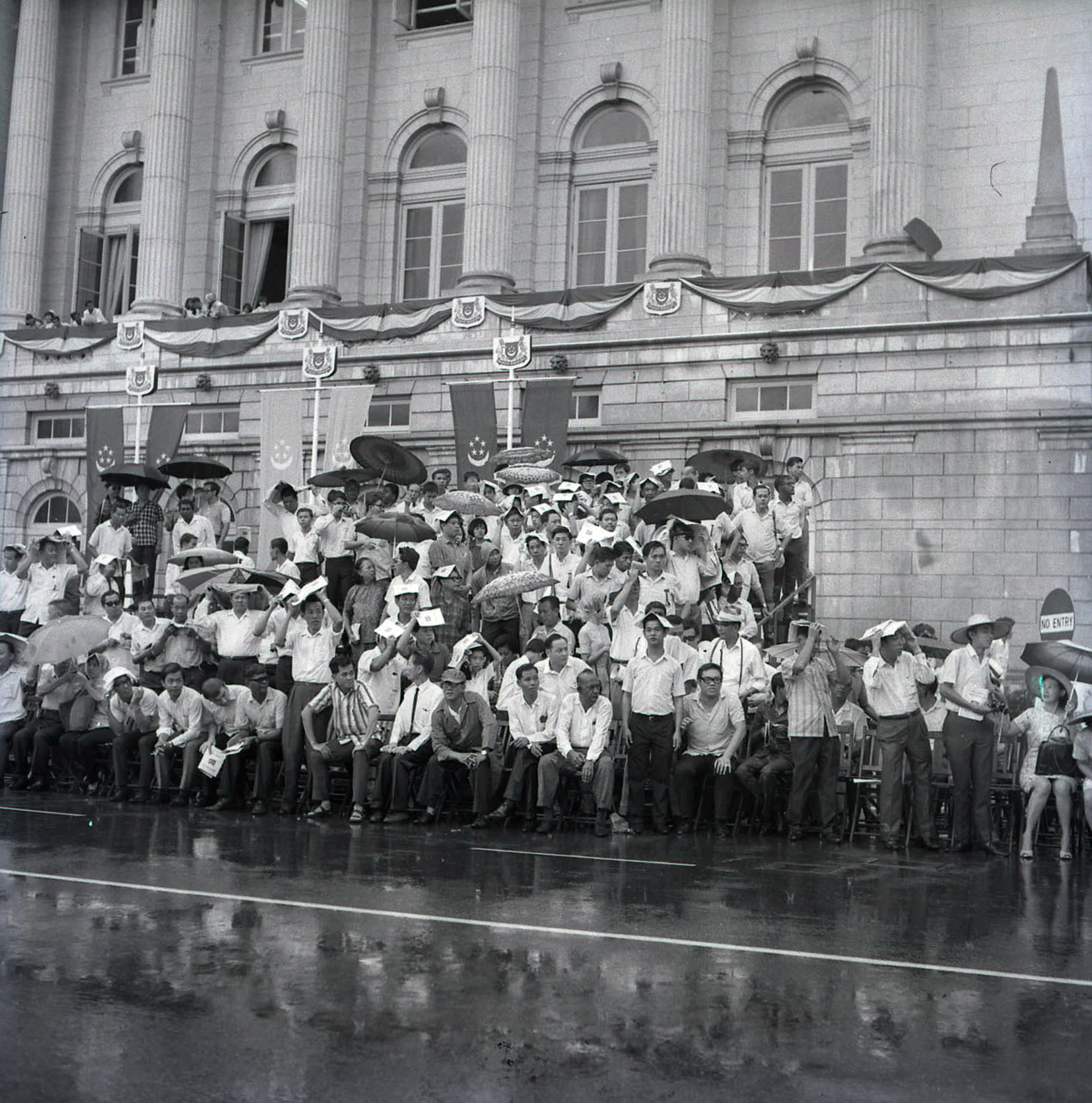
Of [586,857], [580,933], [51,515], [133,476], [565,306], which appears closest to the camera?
[580,933]

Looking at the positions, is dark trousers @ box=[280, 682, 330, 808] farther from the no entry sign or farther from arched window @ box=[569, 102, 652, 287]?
arched window @ box=[569, 102, 652, 287]

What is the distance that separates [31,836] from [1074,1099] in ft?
32.1

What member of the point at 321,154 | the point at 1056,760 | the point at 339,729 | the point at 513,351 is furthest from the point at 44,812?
the point at 321,154

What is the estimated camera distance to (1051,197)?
27766 mm

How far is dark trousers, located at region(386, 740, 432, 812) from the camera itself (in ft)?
49.7

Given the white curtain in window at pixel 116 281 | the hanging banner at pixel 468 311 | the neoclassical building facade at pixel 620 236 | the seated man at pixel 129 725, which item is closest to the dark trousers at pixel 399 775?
the seated man at pixel 129 725

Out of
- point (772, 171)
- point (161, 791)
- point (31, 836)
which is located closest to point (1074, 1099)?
point (31, 836)

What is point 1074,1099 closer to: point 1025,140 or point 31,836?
point 31,836

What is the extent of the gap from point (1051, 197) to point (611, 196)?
986 centimetres

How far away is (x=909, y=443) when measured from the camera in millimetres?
27094

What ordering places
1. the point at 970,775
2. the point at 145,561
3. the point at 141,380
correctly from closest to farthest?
the point at 970,775
the point at 145,561
the point at 141,380

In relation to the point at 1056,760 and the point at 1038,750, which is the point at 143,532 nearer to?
the point at 1038,750

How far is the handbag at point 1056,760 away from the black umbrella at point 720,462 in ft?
30.7

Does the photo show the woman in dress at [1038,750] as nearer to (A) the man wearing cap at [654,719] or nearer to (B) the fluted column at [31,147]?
(A) the man wearing cap at [654,719]
